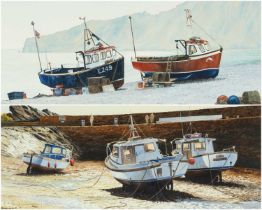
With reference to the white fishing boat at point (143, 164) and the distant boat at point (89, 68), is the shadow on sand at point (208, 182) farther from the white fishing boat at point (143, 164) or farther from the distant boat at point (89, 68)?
the distant boat at point (89, 68)

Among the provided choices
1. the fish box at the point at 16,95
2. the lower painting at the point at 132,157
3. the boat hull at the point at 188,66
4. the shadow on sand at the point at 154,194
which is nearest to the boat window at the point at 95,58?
the boat hull at the point at 188,66

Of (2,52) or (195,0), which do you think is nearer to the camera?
(195,0)

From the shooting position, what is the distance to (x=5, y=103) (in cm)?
809

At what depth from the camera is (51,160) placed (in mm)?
7832

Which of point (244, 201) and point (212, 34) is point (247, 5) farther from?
point (244, 201)

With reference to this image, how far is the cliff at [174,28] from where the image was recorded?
7.43 m

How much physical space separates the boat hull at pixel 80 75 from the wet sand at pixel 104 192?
1.05m

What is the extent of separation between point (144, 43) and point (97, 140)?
1.38m

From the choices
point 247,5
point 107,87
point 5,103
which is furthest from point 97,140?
point 247,5

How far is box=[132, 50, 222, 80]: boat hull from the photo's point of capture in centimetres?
763


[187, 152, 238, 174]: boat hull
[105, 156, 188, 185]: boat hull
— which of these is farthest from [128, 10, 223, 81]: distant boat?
[105, 156, 188, 185]: boat hull

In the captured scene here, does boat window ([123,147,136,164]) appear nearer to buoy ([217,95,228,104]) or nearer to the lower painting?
the lower painting

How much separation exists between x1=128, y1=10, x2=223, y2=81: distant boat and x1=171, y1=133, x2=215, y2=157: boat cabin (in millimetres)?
749
